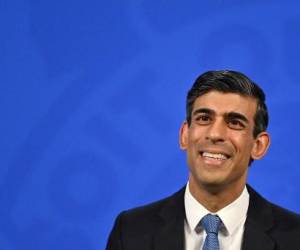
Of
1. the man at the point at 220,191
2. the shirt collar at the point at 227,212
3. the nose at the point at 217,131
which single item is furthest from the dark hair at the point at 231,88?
the shirt collar at the point at 227,212

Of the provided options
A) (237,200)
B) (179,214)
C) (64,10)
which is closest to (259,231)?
(237,200)

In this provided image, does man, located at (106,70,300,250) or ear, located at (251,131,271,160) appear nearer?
man, located at (106,70,300,250)

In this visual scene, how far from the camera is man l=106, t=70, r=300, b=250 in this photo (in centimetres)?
194

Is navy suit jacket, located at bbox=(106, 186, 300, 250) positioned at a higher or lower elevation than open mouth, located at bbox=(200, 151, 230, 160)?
lower

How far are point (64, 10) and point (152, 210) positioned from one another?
1208 mm

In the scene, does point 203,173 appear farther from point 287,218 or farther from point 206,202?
point 287,218

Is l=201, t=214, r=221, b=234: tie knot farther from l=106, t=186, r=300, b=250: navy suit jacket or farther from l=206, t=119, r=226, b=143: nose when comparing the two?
l=206, t=119, r=226, b=143: nose

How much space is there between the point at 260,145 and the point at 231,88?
0.21 metres

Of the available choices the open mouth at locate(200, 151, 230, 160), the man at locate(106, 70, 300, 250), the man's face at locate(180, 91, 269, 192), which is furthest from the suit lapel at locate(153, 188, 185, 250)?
the open mouth at locate(200, 151, 230, 160)

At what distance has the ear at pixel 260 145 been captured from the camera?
2.05m

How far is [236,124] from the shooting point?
6.46 ft

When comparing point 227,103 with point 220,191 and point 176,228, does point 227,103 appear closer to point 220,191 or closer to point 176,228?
point 220,191

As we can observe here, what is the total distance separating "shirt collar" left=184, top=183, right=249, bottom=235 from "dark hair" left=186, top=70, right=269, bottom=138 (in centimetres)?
21

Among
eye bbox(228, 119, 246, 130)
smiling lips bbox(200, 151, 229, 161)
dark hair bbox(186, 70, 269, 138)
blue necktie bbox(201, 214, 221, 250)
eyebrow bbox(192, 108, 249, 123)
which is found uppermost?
dark hair bbox(186, 70, 269, 138)
